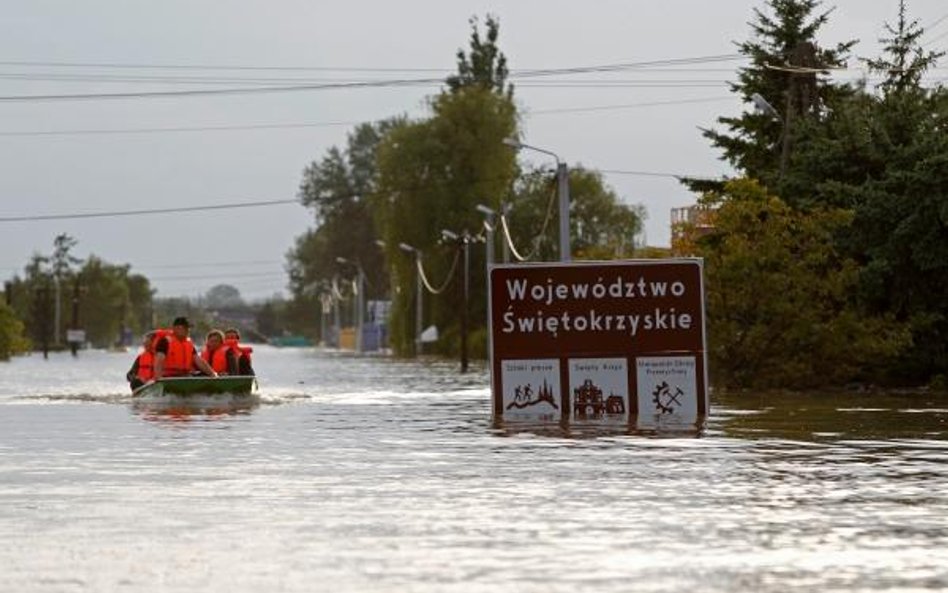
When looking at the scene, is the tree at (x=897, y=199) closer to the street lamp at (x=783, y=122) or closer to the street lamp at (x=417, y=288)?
the street lamp at (x=783, y=122)

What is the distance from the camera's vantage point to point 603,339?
30844 mm

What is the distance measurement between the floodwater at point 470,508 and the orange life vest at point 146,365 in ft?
42.5

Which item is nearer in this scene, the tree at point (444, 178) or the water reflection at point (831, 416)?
the water reflection at point (831, 416)

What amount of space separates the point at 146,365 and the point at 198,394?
534 centimetres

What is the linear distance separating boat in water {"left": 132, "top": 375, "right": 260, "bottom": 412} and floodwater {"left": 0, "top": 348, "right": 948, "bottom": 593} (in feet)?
25.8

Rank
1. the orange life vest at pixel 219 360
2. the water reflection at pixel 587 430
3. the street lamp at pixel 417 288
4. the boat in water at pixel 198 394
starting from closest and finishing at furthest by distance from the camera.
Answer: the water reflection at pixel 587 430
the boat in water at pixel 198 394
the orange life vest at pixel 219 360
the street lamp at pixel 417 288

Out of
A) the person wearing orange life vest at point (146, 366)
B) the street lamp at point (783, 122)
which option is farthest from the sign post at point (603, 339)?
the street lamp at point (783, 122)

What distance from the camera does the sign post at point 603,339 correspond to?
101 ft

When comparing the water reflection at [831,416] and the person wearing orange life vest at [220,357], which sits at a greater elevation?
the person wearing orange life vest at [220,357]

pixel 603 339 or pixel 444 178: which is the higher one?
pixel 444 178

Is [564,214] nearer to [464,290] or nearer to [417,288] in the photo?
[464,290]

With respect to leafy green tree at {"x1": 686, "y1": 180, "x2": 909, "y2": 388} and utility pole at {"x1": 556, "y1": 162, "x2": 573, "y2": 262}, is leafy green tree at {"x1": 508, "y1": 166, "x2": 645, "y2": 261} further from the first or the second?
leafy green tree at {"x1": 686, "y1": 180, "x2": 909, "y2": 388}

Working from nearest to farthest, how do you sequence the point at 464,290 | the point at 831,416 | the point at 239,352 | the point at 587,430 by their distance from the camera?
the point at 587,430, the point at 831,416, the point at 239,352, the point at 464,290

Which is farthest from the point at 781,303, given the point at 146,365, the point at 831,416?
the point at 146,365
